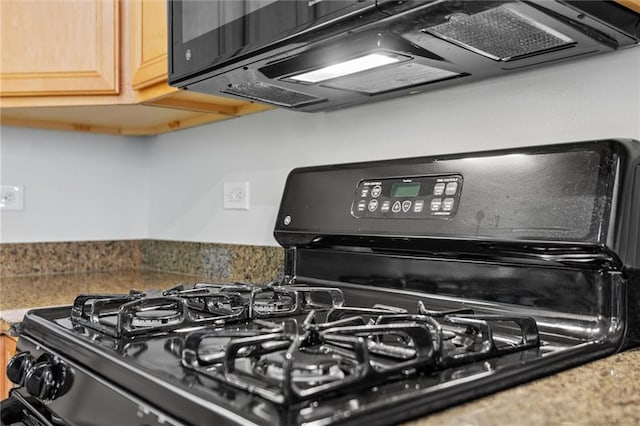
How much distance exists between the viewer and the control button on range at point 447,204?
37.1 inches

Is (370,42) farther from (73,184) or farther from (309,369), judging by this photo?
(73,184)

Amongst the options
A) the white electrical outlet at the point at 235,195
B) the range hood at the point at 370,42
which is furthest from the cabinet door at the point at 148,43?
the white electrical outlet at the point at 235,195

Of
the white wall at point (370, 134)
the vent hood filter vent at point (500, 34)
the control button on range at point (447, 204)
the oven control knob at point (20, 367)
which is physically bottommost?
the oven control knob at point (20, 367)

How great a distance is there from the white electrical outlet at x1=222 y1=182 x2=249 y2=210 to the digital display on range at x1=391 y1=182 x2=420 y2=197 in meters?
0.73

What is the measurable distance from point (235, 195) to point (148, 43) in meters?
0.49

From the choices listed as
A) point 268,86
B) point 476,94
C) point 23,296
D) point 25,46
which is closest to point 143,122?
point 25,46

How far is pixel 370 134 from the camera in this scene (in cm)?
134

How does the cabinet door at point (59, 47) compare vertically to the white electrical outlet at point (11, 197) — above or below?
above

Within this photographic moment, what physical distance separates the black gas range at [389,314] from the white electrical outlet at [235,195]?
0.48 metres

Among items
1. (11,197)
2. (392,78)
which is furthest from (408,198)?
A: (11,197)

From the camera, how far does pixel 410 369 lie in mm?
578

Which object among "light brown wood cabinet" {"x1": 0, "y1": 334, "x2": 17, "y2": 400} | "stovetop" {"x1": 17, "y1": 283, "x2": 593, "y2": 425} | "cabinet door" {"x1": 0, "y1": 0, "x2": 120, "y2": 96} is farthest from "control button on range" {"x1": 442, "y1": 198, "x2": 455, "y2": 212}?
"cabinet door" {"x1": 0, "y1": 0, "x2": 120, "y2": 96}

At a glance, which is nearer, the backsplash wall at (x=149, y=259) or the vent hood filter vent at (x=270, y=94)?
the vent hood filter vent at (x=270, y=94)

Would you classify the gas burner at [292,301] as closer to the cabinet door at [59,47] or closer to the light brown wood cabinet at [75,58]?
the light brown wood cabinet at [75,58]
